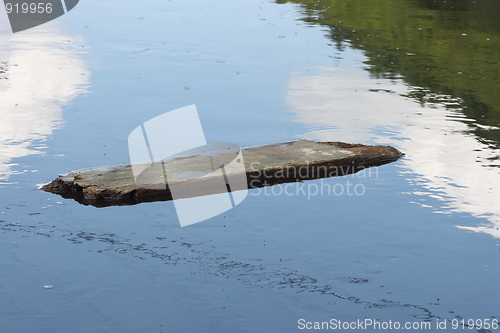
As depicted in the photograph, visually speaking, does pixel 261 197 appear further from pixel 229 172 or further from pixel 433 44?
pixel 433 44

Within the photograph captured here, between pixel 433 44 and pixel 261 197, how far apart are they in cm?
905

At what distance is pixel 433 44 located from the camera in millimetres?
14695

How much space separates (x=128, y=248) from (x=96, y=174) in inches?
66.8

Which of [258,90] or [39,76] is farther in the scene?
[39,76]

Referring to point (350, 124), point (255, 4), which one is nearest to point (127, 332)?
point (350, 124)

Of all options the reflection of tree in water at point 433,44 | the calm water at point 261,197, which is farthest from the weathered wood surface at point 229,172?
the reflection of tree in water at point 433,44

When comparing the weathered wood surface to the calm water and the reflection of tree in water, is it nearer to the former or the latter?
the calm water

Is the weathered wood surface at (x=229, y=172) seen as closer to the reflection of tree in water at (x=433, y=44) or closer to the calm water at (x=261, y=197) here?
the calm water at (x=261, y=197)

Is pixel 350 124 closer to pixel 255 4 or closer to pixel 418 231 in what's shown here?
pixel 418 231

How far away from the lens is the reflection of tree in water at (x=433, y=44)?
10.7m

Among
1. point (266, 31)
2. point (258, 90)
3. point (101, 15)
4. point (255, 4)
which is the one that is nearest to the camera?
point (258, 90)

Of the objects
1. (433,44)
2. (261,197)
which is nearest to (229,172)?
(261,197)

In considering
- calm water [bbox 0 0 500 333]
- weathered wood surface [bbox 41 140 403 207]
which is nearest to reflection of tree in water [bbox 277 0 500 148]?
calm water [bbox 0 0 500 333]

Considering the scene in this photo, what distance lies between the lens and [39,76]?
12.2 meters
